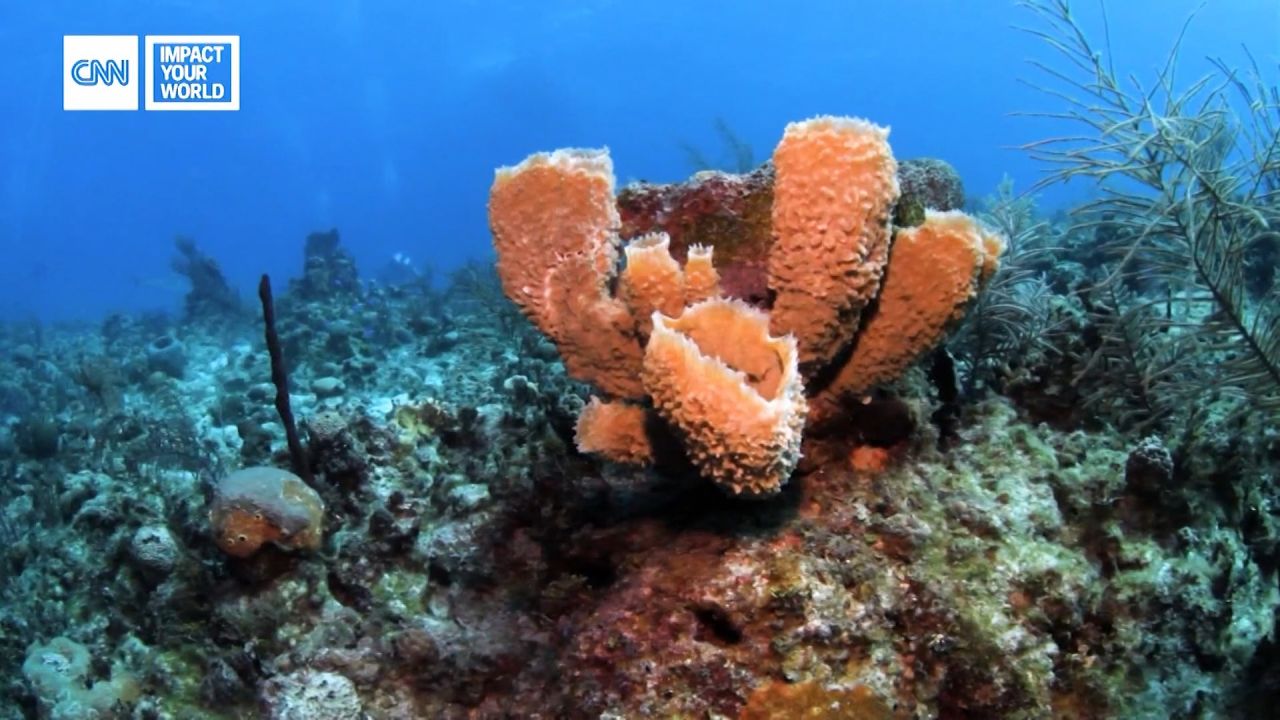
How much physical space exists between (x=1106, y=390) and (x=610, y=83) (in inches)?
3735

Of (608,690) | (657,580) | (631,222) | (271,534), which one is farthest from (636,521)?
(271,534)

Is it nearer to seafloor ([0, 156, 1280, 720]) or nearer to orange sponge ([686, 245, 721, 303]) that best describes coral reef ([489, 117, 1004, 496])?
orange sponge ([686, 245, 721, 303])

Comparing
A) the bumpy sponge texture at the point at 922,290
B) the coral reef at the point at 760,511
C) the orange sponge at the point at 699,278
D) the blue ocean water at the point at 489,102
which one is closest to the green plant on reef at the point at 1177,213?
the coral reef at the point at 760,511

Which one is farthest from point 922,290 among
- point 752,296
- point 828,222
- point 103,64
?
point 103,64

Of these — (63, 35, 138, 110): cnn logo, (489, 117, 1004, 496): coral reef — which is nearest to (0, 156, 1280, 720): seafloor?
(489, 117, 1004, 496): coral reef

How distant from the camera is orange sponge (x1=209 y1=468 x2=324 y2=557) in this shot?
130 inches

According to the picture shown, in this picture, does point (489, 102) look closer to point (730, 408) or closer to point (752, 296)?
point (752, 296)

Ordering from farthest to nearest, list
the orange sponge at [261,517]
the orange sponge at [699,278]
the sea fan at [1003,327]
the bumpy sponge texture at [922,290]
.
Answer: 1. the sea fan at [1003,327]
2. the orange sponge at [261,517]
3. the orange sponge at [699,278]
4. the bumpy sponge texture at [922,290]

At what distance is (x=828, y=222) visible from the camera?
2395 mm

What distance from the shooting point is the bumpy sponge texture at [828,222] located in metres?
2.36

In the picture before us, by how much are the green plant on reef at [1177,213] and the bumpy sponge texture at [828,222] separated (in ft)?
3.87

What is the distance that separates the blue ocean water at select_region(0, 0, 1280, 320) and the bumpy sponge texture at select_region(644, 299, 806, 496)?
7413 centimetres

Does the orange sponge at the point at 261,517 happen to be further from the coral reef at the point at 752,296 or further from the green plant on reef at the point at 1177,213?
the green plant on reef at the point at 1177,213

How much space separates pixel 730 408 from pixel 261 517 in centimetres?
221
